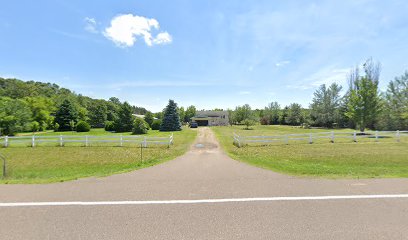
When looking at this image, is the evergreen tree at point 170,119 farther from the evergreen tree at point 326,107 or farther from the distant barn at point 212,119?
the evergreen tree at point 326,107

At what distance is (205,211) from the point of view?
161 inches

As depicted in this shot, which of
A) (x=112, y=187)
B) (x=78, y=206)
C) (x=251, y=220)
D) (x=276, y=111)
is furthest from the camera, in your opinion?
(x=276, y=111)

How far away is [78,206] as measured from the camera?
434 centimetres

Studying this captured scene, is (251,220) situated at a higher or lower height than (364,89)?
lower

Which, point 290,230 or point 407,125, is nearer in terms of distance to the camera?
point 290,230

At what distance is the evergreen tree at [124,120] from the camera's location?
35.2 metres

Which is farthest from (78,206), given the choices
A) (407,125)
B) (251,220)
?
(407,125)

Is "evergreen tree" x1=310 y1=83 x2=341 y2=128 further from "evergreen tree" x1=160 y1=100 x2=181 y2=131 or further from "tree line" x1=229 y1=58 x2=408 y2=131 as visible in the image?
"evergreen tree" x1=160 y1=100 x2=181 y2=131

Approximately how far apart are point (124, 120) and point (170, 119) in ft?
26.5

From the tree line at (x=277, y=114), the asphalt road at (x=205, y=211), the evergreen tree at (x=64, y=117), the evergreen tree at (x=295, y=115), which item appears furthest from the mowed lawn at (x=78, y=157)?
the evergreen tree at (x=295, y=115)

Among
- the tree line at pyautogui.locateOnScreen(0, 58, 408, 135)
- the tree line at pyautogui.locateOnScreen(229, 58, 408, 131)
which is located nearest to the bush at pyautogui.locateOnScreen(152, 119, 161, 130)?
the tree line at pyautogui.locateOnScreen(0, 58, 408, 135)

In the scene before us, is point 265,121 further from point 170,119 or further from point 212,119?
point 170,119

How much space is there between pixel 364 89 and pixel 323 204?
2872cm

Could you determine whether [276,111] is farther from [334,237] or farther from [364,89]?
[334,237]
